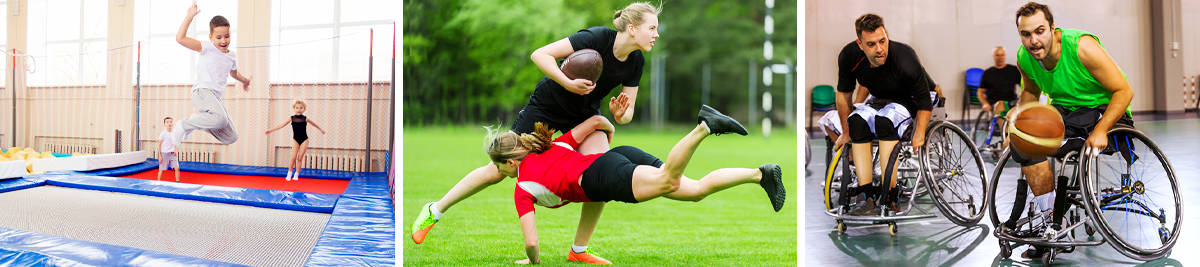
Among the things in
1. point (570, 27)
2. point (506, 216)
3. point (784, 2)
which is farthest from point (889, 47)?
point (784, 2)

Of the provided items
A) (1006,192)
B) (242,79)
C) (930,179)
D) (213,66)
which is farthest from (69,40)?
(1006,192)

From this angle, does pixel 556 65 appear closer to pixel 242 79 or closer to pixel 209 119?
pixel 242 79

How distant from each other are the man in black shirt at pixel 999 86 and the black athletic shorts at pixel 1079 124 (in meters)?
0.19

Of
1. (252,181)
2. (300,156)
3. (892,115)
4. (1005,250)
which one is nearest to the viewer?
(1005,250)

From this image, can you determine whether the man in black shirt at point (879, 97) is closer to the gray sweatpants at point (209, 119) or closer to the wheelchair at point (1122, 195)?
the wheelchair at point (1122, 195)

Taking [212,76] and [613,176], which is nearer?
[613,176]

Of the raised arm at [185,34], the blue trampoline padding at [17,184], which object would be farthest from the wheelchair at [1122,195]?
the blue trampoline padding at [17,184]

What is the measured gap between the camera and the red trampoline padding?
4.59m

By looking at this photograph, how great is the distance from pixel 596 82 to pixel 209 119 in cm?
270

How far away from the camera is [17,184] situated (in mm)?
4504

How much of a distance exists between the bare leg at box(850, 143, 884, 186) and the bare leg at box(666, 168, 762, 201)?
102 cm

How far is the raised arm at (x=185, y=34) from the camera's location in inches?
169

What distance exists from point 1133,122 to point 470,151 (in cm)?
779

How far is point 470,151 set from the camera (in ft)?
32.1
